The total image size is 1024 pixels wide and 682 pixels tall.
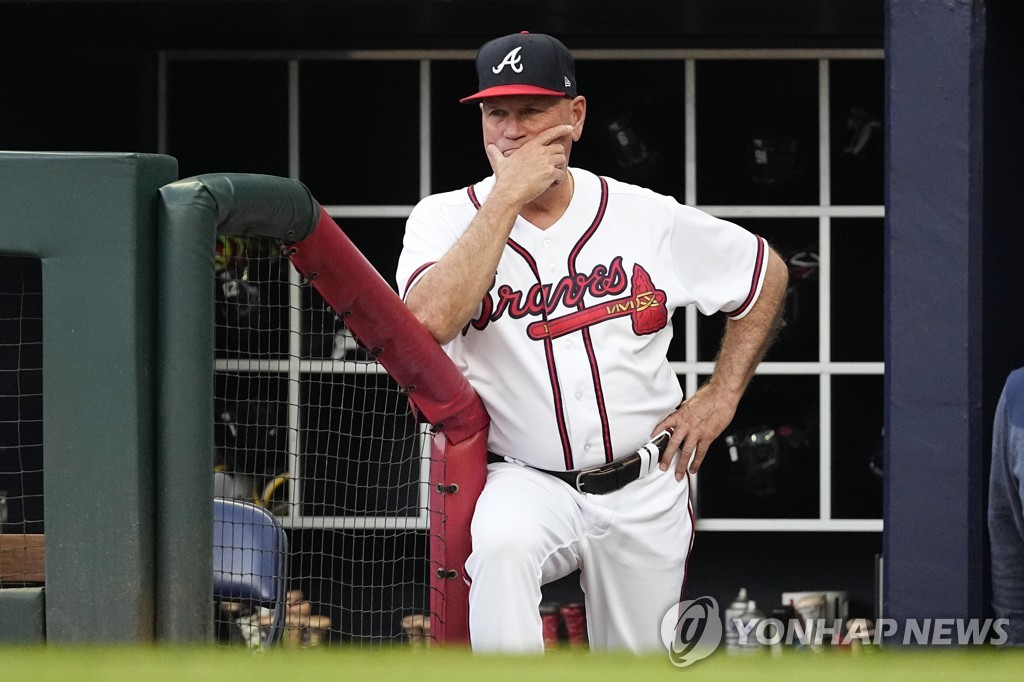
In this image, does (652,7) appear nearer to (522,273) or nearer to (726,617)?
(522,273)

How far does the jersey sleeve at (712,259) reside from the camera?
3.06 meters

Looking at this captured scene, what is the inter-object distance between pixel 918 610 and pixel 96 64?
10.6 feet

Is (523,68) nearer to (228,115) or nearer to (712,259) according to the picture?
(712,259)

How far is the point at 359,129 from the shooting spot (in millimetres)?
5090

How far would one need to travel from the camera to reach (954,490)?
2420 mm

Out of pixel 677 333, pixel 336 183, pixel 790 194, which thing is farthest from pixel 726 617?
pixel 336 183

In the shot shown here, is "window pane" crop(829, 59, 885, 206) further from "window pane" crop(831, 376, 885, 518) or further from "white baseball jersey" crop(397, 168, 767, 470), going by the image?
"white baseball jersey" crop(397, 168, 767, 470)

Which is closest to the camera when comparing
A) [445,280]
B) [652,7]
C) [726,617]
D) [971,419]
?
[971,419]

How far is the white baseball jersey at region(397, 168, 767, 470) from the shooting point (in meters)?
2.86

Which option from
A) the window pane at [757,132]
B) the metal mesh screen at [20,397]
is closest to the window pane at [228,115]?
the metal mesh screen at [20,397]

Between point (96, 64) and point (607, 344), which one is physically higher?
point (96, 64)

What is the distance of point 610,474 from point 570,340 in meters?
0.28

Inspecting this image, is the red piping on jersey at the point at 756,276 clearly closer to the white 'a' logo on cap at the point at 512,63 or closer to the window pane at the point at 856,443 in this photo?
the white 'a' logo on cap at the point at 512,63

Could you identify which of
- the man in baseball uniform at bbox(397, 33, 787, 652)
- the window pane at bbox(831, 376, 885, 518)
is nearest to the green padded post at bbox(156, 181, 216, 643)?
the man in baseball uniform at bbox(397, 33, 787, 652)
